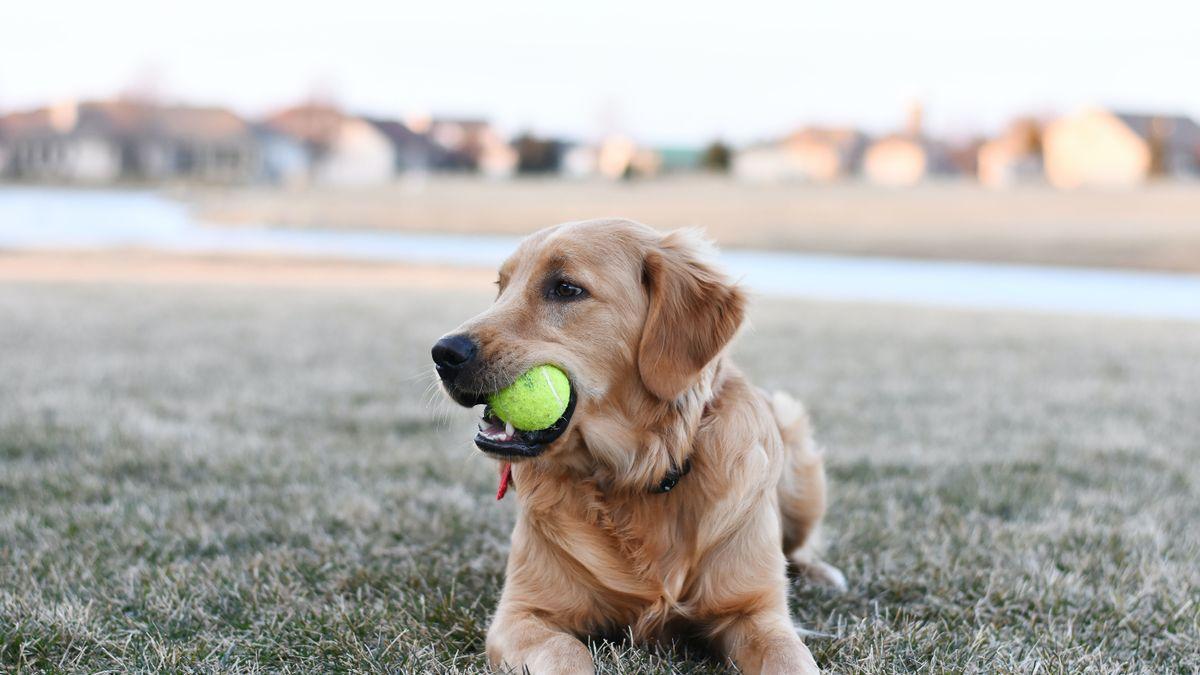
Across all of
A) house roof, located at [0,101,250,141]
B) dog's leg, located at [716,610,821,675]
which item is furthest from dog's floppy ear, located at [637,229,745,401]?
house roof, located at [0,101,250,141]

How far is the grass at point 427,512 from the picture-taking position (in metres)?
2.86

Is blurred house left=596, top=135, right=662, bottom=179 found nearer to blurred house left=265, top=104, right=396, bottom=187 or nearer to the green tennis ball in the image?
blurred house left=265, top=104, right=396, bottom=187

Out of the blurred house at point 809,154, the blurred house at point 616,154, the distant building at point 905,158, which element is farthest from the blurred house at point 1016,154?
the blurred house at point 616,154

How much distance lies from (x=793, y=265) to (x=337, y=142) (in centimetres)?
5878

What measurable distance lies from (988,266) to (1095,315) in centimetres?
1059

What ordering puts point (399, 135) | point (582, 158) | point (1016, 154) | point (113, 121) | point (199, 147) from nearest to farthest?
point (1016, 154) → point (113, 121) → point (199, 147) → point (582, 158) → point (399, 135)

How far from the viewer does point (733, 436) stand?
9.59 ft

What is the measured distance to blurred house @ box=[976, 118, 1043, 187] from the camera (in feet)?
181

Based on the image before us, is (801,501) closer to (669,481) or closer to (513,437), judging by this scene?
(669,481)

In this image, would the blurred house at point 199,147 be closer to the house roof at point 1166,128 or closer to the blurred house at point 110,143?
the blurred house at point 110,143

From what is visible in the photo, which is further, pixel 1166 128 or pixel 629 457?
pixel 1166 128

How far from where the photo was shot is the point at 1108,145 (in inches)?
2201

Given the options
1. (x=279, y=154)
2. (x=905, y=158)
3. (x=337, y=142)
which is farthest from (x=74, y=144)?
(x=905, y=158)

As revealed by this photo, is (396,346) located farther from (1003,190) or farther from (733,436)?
(1003,190)
